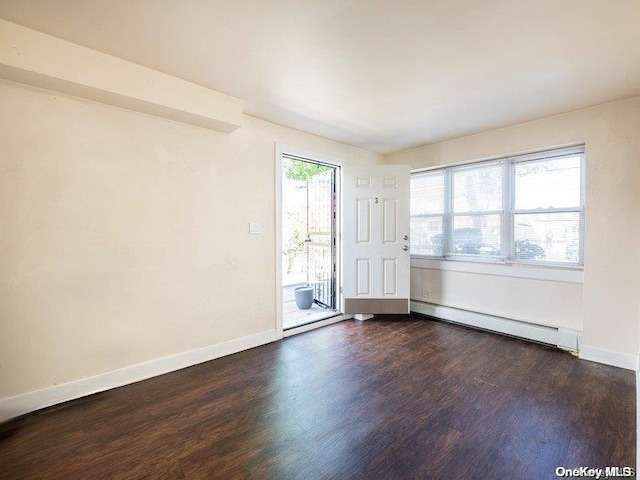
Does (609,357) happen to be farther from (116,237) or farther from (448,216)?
(116,237)

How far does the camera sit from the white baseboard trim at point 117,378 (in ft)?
6.14

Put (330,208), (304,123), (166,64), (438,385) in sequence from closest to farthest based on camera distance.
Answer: (166,64), (438,385), (304,123), (330,208)

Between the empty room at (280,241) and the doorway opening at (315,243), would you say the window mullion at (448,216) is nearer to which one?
the empty room at (280,241)

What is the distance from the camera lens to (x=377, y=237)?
376 centimetres

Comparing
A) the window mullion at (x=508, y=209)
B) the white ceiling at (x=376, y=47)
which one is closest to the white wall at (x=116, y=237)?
the white ceiling at (x=376, y=47)

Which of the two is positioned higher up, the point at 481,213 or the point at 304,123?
the point at 304,123

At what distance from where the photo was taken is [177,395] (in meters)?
2.11

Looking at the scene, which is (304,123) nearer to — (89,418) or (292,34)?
(292,34)

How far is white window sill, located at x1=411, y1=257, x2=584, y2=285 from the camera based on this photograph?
2.91m

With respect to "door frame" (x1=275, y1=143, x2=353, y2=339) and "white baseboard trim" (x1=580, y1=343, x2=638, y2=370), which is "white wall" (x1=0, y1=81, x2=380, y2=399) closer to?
"door frame" (x1=275, y1=143, x2=353, y2=339)

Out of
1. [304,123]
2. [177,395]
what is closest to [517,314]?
[304,123]

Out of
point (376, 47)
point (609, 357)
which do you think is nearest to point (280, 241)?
point (376, 47)

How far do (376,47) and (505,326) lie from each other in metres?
3.20

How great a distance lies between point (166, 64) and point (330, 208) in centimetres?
249
